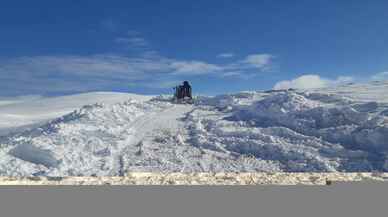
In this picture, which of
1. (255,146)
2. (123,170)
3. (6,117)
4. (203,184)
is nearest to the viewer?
(203,184)

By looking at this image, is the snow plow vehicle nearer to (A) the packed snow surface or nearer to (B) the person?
Answer: (B) the person

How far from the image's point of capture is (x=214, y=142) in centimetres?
1511

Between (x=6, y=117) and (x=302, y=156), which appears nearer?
(x=302, y=156)

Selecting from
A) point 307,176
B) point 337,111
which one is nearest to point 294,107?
point 337,111

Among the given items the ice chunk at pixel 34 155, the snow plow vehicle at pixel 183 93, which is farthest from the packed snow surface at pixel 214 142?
the snow plow vehicle at pixel 183 93

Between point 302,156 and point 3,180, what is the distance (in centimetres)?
716

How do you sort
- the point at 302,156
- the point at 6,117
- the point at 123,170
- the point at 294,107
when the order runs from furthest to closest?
the point at 6,117
the point at 294,107
the point at 302,156
the point at 123,170

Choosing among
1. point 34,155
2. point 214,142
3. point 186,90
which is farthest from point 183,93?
point 34,155

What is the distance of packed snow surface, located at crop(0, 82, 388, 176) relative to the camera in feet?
42.3

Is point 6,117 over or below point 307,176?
over

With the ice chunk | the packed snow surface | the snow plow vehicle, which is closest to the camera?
the packed snow surface

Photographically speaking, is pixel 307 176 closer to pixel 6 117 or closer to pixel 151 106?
pixel 151 106

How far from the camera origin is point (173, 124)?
18.2 meters

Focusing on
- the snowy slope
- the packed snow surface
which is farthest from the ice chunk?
the snowy slope
